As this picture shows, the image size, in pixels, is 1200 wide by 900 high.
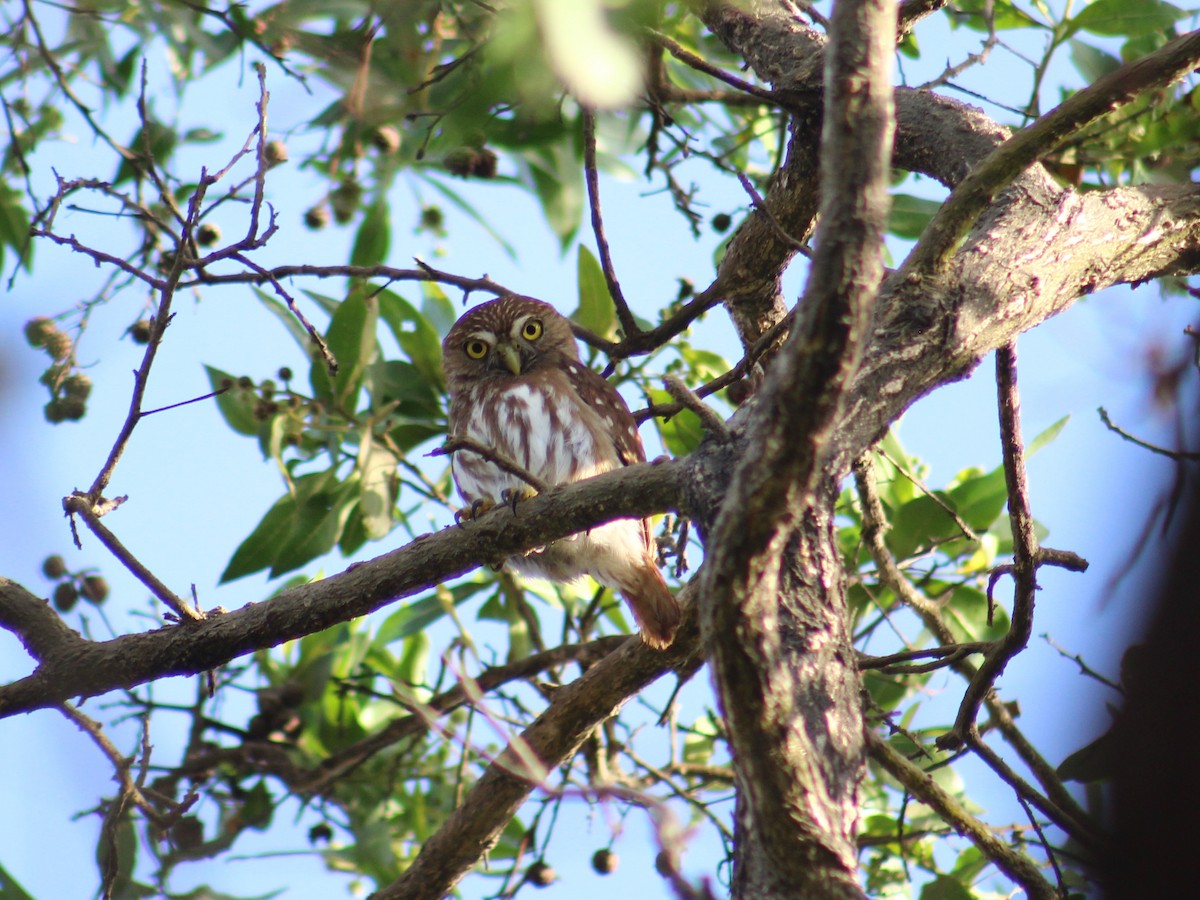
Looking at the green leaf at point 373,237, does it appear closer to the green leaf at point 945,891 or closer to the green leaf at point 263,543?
the green leaf at point 263,543

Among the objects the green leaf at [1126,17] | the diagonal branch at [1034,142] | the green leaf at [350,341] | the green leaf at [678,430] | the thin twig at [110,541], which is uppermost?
the green leaf at [350,341]

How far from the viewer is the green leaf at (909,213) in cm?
453

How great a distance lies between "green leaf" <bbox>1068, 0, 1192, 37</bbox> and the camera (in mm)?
4312

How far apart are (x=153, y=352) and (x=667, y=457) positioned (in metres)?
1.31

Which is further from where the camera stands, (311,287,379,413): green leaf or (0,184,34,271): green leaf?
(0,184,34,271): green leaf

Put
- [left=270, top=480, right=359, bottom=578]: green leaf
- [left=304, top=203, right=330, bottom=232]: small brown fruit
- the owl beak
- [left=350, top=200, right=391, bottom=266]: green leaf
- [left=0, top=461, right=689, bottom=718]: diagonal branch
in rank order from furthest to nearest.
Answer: [left=304, top=203, right=330, bottom=232]: small brown fruit → [left=350, top=200, right=391, bottom=266]: green leaf → the owl beak → [left=270, top=480, right=359, bottom=578]: green leaf → [left=0, top=461, right=689, bottom=718]: diagonal branch

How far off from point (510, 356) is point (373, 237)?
1.00 m

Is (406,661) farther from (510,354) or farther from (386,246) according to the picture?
(386,246)

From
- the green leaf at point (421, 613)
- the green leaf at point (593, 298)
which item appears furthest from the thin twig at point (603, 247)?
the green leaf at point (421, 613)

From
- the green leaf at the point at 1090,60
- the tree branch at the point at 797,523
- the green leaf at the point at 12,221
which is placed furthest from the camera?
the green leaf at the point at 12,221

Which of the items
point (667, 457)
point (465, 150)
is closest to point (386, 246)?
point (465, 150)

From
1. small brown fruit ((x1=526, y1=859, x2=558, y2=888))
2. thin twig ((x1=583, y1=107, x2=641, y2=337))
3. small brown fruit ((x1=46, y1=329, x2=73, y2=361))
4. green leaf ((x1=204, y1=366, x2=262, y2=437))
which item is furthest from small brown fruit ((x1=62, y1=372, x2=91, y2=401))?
small brown fruit ((x1=526, y1=859, x2=558, y2=888))

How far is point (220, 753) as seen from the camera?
4.97 m

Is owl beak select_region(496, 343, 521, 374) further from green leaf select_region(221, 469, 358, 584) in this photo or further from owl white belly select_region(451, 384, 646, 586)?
green leaf select_region(221, 469, 358, 584)
